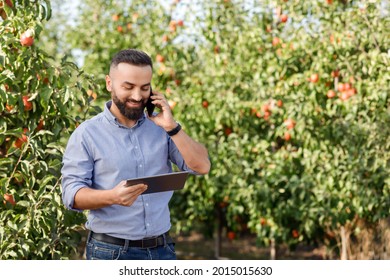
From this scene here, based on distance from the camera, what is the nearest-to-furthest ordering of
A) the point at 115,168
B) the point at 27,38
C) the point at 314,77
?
1. the point at 115,168
2. the point at 27,38
3. the point at 314,77

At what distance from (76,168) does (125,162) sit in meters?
0.16

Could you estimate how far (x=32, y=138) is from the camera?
3.69 metres

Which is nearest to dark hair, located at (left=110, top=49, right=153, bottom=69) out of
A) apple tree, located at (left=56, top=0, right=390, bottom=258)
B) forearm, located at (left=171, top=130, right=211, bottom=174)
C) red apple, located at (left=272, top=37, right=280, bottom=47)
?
forearm, located at (left=171, top=130, right=211, bottom=174)

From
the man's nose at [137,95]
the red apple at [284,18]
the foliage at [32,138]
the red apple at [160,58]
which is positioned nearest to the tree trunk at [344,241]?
the red apple at [284,18]

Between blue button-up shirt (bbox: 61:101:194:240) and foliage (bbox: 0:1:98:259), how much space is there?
1039mm

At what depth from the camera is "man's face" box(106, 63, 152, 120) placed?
8.08ft

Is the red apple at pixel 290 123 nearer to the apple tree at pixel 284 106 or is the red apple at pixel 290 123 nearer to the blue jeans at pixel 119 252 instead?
→ the apple tree at pixel 284 106

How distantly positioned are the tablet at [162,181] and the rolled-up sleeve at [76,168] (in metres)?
0.20

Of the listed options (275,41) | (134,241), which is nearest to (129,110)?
(134,241)

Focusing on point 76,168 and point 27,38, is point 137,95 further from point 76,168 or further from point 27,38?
point 27,38

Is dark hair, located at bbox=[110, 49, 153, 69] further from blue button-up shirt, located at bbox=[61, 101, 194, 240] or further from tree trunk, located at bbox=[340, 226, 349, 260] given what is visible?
tree trunk, located at bbox=[340, 226, 349, 260]

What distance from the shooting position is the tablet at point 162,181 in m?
2.35

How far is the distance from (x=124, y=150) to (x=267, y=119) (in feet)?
12.7
